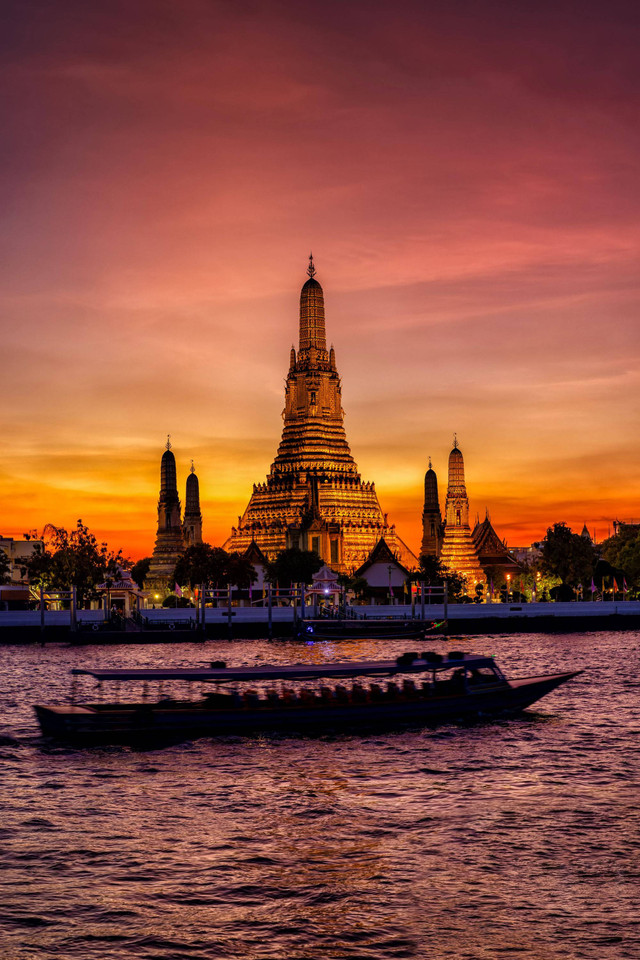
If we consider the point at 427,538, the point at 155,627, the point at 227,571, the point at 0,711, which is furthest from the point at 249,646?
the point at 427,538

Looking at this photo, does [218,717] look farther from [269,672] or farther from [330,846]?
[330,846]

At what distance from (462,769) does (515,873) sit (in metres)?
12.3

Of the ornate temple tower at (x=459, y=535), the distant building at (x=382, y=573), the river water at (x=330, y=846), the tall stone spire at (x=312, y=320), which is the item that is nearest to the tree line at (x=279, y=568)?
the distant building at (x=382, y=573)

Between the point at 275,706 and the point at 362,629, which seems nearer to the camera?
the point at 275,706

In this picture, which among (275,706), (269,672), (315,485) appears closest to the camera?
(269,672)

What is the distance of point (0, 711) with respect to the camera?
53.7 metres

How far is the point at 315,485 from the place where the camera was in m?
158

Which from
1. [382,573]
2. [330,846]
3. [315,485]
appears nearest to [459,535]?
[315,485]

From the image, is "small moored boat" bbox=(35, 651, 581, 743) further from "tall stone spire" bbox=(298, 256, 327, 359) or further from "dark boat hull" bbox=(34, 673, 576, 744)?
"tall stone spire" bbox=(298, 256, 327, 359)

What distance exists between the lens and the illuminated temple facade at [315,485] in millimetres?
154500

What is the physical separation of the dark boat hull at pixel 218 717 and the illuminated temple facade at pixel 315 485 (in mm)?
106320

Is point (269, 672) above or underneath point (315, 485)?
underneath

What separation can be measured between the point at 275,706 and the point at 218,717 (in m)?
2.41

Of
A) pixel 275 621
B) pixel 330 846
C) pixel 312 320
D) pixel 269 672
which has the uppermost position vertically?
pixel 312 320
